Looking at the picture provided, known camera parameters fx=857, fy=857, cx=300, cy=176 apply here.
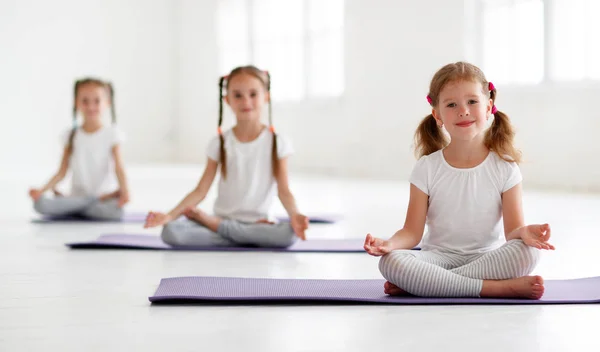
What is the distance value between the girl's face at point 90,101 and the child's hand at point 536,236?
305 cm

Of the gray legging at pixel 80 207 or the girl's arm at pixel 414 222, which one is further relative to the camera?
the gray legging at pixel 80 207

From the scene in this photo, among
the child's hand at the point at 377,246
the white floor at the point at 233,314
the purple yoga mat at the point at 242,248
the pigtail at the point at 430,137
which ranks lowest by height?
the white floor at the point at 233,314

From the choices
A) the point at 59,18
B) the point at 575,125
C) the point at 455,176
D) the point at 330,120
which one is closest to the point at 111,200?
the point at 455,176

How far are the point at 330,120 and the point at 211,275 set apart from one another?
652 cm

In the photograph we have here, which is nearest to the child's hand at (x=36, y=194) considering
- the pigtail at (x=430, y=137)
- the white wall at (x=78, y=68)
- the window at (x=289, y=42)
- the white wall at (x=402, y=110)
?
the pigtail at (x=430, y=137)

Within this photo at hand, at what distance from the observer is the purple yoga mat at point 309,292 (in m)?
2.12

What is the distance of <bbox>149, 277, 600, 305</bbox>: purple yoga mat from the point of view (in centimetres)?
212

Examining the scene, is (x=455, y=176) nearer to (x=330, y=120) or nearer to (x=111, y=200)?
(x=111, y=200)

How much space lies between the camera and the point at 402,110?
7867 millimetres

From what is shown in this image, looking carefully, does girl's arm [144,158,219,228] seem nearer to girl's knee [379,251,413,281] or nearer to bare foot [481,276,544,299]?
girl's knee [379,251,413,281]

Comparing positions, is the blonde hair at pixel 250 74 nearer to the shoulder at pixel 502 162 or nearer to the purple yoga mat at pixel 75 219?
the purple yoga mat at pixel 75 219

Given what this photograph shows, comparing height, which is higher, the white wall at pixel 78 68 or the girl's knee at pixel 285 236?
the white wall at pixel 78 68

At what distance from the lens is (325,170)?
30.1 feet

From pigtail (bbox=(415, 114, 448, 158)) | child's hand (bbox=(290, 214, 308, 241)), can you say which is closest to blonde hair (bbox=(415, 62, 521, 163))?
pigtail (bbox=(415, 114, 448, 158))
